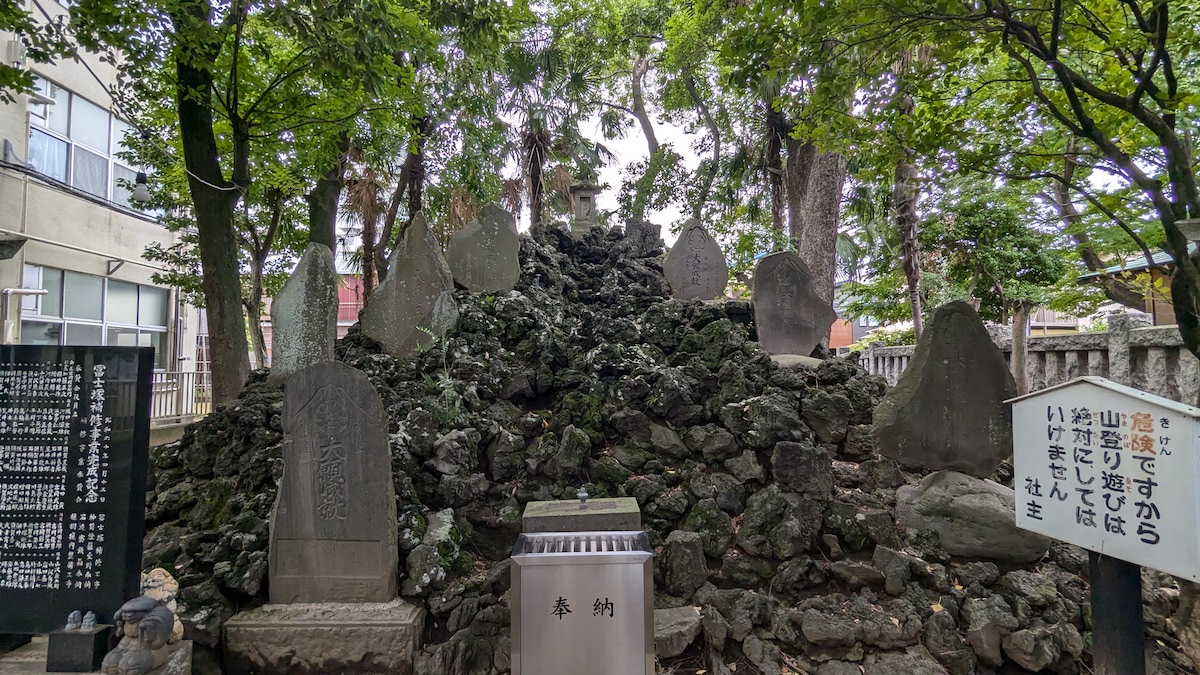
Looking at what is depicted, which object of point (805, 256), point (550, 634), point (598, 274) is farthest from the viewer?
point (805, 256)

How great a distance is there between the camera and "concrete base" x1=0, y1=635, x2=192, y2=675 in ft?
10.4

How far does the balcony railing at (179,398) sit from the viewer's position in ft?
35.2

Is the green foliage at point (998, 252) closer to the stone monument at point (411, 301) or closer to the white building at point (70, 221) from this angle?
the stone monument at point (411, 301)

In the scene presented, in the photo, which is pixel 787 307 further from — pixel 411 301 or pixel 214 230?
pixel 214 230

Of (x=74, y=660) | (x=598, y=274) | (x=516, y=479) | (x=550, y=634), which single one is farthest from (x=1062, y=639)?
(x=598, y=274)

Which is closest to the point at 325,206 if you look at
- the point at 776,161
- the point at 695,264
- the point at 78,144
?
the point at 78,144

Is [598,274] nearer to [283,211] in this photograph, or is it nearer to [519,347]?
[519,347]

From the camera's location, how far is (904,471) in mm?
Result: 5164

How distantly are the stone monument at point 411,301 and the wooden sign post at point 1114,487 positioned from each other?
570 centimetres

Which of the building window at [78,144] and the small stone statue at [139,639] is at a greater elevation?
the building window at [78,144]

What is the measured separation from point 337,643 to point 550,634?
6.00 feet

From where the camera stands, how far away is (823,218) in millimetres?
9539

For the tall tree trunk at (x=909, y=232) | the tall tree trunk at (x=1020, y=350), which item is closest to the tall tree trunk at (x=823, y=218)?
the tall tree trunk at (x=909, y=232)

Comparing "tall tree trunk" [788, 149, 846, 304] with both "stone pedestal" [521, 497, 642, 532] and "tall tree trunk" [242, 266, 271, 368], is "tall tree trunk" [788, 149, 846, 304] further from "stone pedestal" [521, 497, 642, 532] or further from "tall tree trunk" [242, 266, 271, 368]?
"tall tree trunk" [242, 266, 271, 368]
